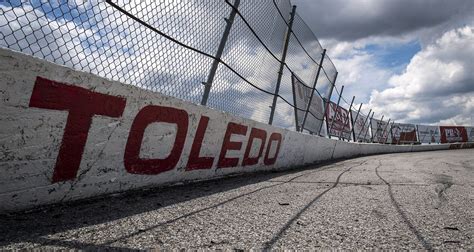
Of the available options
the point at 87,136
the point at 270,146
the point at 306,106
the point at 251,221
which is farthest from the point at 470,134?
the point at 87,136

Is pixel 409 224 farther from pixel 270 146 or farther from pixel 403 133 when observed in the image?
pixel 403 133

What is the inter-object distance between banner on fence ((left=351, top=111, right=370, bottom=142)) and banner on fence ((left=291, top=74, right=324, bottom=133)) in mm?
6496

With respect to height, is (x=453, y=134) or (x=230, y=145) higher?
(x=453, y=134)

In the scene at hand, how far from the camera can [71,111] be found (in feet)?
9.06

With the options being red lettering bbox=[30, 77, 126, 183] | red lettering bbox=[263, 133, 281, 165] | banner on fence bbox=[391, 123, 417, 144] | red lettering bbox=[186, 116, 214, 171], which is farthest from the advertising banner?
red lettering bbox=[30, 77, 126, 183]

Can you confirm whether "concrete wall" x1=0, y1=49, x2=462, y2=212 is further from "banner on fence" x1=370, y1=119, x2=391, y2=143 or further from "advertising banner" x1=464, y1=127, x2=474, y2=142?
"advertising banner" x1=464, y1=127, x2=474, y2=142

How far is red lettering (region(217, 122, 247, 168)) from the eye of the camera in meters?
5.04

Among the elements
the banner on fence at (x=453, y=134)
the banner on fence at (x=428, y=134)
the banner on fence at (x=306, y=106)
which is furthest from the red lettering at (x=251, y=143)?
the banner on fence at (x=453, y=134)

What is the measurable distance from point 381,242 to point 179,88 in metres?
2.63

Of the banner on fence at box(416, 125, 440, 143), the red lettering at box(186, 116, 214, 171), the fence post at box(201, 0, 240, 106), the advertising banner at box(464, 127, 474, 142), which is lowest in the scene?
the red lettering at box(186, 116, 214, 171)

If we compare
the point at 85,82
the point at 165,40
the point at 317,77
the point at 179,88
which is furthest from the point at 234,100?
the point at 317,77

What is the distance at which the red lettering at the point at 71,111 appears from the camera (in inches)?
102

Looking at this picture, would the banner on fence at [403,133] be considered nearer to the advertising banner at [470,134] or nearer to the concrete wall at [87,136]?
the advertising banner at [470,134]

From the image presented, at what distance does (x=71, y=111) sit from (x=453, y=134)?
115ft
